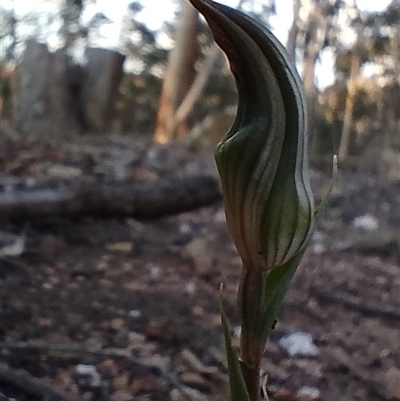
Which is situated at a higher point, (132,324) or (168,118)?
(168,118)

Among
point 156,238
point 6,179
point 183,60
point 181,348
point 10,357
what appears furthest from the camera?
point 183,60

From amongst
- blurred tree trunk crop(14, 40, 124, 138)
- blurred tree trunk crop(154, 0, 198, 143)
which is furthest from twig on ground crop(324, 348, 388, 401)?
blurred tree trunk crop(154, 0, 198, 143)

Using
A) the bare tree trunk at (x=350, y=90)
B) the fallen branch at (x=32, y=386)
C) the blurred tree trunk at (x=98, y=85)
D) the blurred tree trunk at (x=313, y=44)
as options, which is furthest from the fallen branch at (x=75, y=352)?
the blurred tree trunk at (x=98, y=85)

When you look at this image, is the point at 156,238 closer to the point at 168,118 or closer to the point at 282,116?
the point at 282,116

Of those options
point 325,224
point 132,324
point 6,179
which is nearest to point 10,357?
point 132,324

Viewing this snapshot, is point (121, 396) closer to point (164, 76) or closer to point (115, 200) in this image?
point (115, 200)

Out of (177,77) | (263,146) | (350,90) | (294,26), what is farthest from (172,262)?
(177,77)

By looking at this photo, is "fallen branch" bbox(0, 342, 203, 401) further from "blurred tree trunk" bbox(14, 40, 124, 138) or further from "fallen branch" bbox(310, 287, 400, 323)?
"blurred tree trunk" bbox(14, 40, 124, 138)
